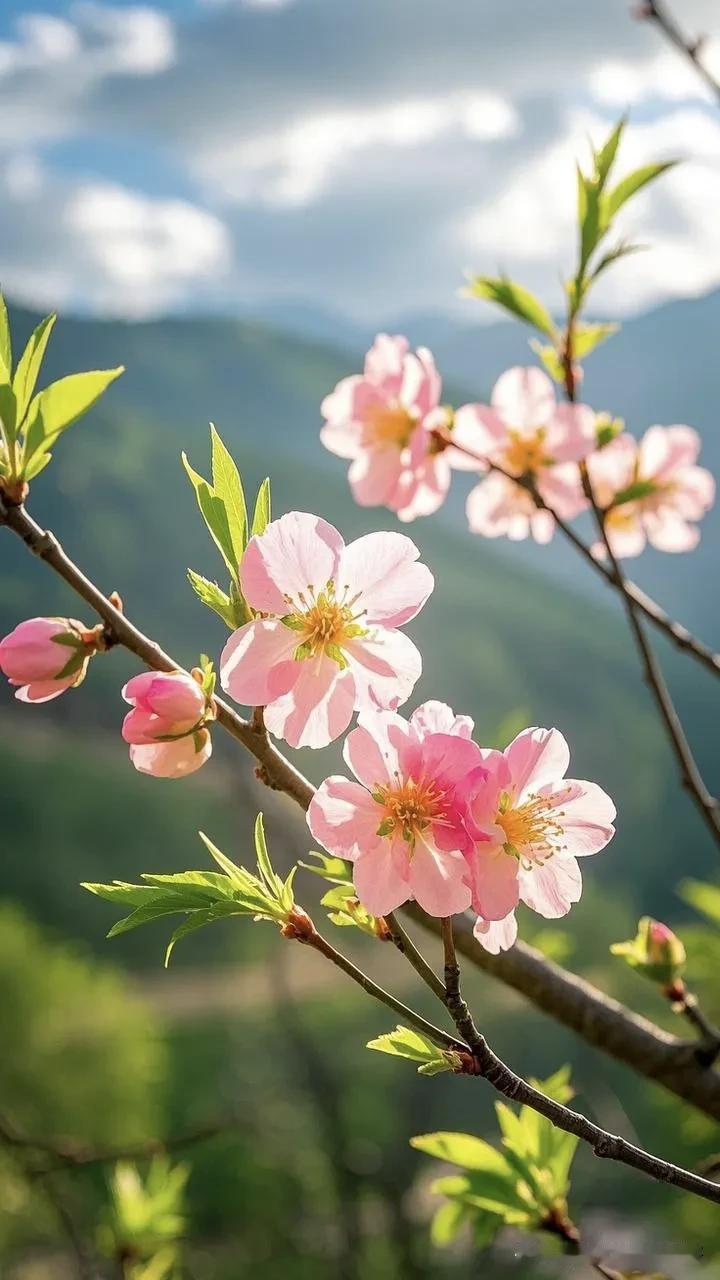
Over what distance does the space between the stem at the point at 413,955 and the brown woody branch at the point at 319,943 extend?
0.04 ft

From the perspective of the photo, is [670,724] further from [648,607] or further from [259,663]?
[259,663]

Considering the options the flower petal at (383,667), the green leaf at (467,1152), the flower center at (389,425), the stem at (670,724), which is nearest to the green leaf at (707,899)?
the stem at (670,724)

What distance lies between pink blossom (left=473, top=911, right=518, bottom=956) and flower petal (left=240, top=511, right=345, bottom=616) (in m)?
0.14

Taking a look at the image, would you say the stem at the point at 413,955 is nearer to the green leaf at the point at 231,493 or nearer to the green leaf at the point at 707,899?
the green leaf at the point at 231,493

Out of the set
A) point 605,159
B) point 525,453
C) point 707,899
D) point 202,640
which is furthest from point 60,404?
point 202,640

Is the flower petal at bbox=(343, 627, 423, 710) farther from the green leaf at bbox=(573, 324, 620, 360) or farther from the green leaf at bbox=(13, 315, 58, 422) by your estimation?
the green leaf at bbox=(573, 324, 620, 360)

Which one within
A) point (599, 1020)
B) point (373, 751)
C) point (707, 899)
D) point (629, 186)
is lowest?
point (707, 899)

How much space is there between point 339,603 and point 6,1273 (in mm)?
8594

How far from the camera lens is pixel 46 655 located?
17.0 inches

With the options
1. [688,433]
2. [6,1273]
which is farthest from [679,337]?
[688,433]

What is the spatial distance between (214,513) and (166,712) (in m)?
0.08

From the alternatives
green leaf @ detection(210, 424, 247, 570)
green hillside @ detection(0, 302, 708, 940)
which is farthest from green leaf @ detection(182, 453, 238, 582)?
green hillside @ detection(0, 302, 708, 940)

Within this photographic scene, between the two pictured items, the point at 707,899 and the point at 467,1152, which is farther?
the point at 707,899

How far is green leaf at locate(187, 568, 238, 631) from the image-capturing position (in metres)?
0.43
